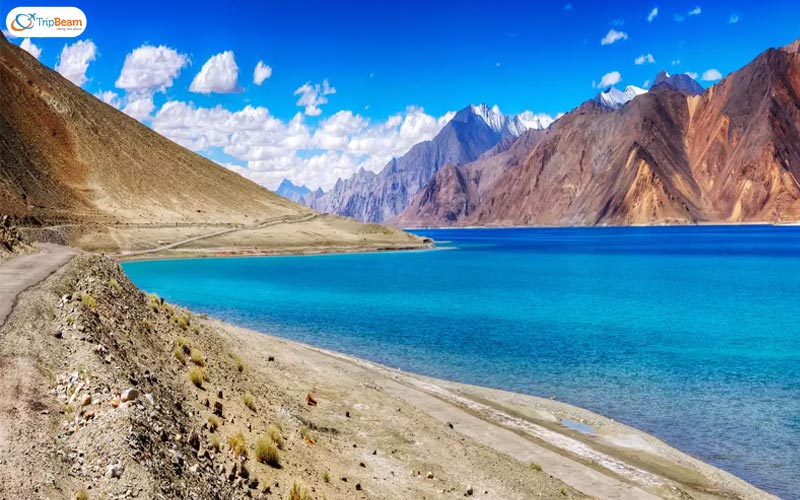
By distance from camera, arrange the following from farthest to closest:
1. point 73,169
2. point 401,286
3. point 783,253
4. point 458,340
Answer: point 73,169 < point 783,253 < point 401,286 < point 458,340

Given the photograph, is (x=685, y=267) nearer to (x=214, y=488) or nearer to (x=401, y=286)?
(x=401, y=286)

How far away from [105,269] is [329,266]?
79.1 meters

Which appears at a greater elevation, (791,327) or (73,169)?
(73,169)

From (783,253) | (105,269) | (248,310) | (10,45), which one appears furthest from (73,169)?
(783,253)

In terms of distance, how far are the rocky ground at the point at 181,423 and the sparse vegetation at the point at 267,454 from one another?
0.02 meters

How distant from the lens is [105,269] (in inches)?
931

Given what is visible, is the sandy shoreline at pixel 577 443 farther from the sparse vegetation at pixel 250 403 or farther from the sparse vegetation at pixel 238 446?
the sparse vegetation at pixel 238 446

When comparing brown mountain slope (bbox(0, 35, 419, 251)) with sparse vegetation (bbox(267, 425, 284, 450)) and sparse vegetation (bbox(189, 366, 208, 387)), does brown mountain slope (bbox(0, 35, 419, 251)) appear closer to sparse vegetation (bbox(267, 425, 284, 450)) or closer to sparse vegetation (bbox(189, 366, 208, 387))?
sparse vegetation (bbox(189, 366, 208, 387))

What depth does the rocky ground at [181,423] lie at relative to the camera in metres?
9.97

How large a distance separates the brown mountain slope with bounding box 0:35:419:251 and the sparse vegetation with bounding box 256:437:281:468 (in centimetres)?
9997

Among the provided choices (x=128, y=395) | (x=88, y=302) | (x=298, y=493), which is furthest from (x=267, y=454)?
(x=88, y=302)

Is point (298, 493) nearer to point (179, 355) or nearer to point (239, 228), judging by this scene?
point (179, 355)

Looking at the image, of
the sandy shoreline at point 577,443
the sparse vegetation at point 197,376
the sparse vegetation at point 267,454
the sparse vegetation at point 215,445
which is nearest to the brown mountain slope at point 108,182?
the sandy shoreline at point 577,443

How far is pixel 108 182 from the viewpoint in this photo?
141 m
